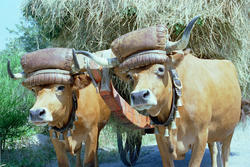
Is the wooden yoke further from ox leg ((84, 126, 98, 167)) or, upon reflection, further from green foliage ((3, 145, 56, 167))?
green foliage ((3, 145, 56, 167))

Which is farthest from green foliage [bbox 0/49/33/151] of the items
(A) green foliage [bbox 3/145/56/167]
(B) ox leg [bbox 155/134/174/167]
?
(B) ox leg [bbox 155/134/174/167]

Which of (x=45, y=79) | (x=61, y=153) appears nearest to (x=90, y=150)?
(x=61, y=153)

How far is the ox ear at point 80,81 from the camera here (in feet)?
11.4

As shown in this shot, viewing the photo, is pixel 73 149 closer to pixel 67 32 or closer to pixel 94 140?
pixel 94 140

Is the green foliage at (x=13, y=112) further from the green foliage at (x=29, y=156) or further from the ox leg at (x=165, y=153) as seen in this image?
the ox leg at (x=165, y=153)

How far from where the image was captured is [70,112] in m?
3.60

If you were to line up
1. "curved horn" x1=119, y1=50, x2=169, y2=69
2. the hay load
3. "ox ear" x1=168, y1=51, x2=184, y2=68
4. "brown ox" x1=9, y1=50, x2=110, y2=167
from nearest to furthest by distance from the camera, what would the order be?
1. "curved horn" x1=119, y1=50, x2=169, y2=69
2. "ox ear" x1=168, y1=51, x2=184, y2=68
3. "brown ox" x1=9, y1=50, x2=110, y2=167
4. the hay load

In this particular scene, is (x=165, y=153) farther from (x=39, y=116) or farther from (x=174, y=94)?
(x=39, y=116)

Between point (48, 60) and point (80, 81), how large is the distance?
0.42 metres

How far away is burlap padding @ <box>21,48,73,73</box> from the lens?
3281 mm

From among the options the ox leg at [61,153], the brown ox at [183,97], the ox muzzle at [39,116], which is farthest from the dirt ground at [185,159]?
the ox muzzle at [39,116]

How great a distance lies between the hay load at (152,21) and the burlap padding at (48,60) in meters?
0.86

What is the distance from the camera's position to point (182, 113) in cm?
308

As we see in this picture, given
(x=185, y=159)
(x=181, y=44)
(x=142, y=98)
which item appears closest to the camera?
(x=142, y=98)
